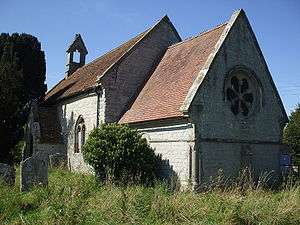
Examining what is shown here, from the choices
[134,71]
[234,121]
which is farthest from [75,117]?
[234,121]

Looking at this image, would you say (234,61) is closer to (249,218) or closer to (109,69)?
(109,69)

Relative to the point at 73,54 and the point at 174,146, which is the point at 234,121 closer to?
the point at 174,146

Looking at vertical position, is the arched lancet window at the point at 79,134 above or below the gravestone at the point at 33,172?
above

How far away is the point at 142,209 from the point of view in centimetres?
932

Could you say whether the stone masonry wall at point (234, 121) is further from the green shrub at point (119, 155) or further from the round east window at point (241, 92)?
the green shrub at point (119, 155)

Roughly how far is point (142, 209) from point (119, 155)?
232 inches

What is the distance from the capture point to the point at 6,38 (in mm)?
27688

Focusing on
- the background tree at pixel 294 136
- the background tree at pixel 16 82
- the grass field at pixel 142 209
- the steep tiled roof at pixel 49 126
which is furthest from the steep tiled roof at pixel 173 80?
the background tree at pixel 294 136

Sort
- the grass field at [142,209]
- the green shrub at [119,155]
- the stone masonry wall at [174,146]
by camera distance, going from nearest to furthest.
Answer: the grass field at [142,209] → the stone masonry wall at [174,146] → the green shrub at [119,155]

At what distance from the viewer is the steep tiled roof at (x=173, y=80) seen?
16.3m

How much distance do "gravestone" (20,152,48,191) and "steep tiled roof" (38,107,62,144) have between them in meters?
9.87

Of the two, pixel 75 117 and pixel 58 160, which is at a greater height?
pixel 75 117

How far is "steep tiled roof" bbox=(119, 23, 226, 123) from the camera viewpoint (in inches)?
641

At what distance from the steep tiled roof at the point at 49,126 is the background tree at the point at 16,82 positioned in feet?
4.55
